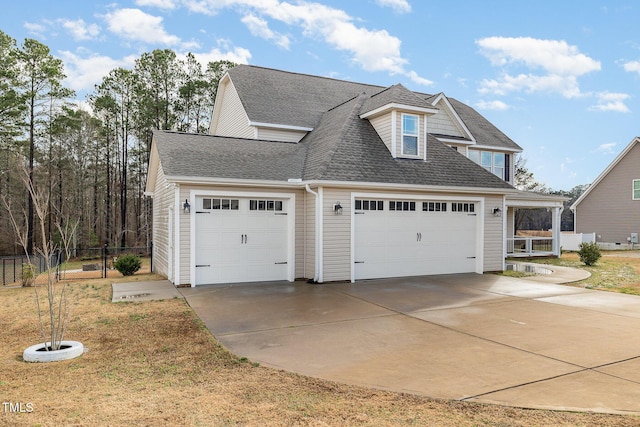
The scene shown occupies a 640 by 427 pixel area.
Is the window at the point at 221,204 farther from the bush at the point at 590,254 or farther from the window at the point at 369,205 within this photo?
the bush at the point at 590,254

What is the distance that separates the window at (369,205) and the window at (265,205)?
2.21 metres

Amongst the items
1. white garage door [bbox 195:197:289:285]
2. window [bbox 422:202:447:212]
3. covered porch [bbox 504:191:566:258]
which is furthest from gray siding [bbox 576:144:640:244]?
white garage door [bbox 195:197:289:285]

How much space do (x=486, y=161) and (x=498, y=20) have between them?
6864 millimetres

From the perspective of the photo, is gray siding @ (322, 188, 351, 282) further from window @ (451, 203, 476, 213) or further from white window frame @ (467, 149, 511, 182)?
white window frame @ (467, 149, 511, 182)

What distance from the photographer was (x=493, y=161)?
66.4 feet

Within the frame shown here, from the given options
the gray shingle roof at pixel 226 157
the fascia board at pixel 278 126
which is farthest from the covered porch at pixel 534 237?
the gray shingle roof at pixel 226 157

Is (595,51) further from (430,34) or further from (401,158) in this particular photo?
(401,158)

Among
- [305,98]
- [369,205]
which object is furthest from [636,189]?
[369,205]

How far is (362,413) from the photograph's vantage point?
11.9ft

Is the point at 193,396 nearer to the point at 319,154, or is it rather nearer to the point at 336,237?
the point at 336,237

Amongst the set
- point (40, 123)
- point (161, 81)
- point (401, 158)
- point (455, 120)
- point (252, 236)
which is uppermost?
point (161, 81)

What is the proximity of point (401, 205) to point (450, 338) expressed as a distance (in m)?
6.39

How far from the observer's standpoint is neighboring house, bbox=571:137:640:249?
83.0 feet

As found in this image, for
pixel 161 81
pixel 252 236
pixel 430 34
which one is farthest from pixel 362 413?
pixel 161 81
